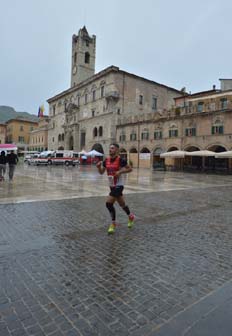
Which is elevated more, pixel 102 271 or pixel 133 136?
pixel 133 136

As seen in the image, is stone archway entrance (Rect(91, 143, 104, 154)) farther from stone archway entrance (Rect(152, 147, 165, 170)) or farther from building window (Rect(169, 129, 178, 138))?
building window (Rect(169, 129, 178, 138))

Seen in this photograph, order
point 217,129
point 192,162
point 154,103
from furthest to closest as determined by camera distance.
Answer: point 154,103, point 192,162, point 217,129

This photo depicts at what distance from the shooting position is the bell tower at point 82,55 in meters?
58.4

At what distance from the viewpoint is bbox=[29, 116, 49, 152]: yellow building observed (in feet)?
232

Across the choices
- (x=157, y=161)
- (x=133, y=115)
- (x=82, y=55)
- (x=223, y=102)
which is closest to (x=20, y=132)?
(x=82, y=55)

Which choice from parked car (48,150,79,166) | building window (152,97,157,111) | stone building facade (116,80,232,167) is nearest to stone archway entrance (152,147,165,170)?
stone building facade (116,80,232,167)

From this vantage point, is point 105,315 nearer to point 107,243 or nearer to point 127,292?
point 127,292

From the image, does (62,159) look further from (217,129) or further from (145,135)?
(217,129)

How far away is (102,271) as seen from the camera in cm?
344

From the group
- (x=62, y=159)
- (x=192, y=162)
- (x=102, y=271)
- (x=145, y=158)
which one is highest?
(x=145, y=158)

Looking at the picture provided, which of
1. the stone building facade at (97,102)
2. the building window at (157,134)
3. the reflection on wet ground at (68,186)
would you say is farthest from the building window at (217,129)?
the reflection on wet ground at (68,186)

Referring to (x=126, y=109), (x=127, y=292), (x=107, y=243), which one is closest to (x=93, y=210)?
(x=107, y=243)

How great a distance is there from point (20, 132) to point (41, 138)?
1629 centimetres

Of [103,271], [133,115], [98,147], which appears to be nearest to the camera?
[103,271]
